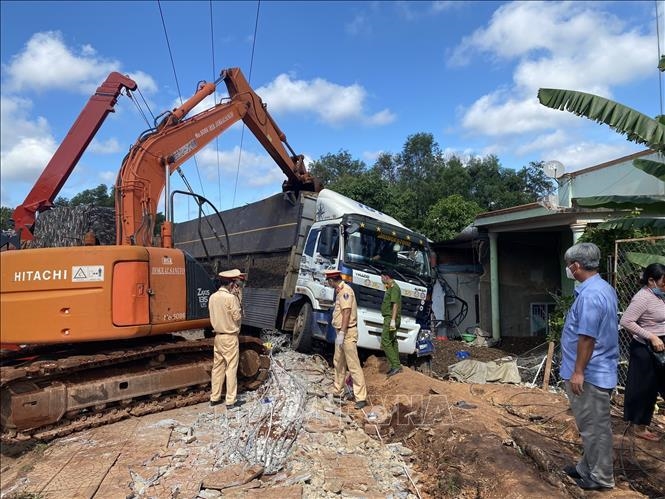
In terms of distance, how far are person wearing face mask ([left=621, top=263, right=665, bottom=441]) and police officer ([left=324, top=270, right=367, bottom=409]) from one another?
2.94m

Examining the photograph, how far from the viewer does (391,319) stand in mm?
7512

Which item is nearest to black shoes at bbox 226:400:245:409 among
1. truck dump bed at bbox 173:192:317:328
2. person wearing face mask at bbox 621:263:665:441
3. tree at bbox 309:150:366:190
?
Answer: truck dump bed at bbox 173:192:317:328

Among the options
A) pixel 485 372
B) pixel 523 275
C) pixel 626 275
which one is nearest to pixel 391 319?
pixel 485 372

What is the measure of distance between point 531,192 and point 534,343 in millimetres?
24644

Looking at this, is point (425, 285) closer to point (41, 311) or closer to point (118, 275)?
point (118, 275)

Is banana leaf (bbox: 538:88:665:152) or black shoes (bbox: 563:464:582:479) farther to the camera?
banana leaf (bbox: 538:88:665:152)

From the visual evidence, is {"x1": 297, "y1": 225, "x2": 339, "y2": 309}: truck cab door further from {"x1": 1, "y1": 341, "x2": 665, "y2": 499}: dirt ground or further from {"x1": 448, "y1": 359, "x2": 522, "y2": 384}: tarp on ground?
{"x1": 448, "y1": 359, "x2": 522, "y2": 384}: tarp on ground

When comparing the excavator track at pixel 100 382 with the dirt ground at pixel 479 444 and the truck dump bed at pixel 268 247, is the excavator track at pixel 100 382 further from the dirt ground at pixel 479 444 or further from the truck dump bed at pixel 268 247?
the truck dump bed at pixel 268 247

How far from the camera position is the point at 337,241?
7.85 meters

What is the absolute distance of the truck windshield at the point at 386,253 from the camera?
25.7 feet

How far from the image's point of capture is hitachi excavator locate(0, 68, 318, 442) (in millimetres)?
5102

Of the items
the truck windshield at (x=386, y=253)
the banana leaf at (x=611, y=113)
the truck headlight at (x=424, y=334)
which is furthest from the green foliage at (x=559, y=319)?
the banana leaf at (x=611, y=113)

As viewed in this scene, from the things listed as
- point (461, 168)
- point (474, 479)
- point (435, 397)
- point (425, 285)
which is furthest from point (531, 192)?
point (474, 479)

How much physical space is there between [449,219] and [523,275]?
271 inches
